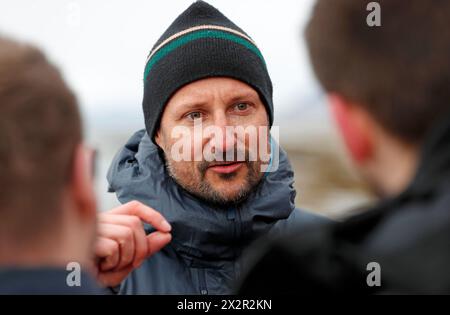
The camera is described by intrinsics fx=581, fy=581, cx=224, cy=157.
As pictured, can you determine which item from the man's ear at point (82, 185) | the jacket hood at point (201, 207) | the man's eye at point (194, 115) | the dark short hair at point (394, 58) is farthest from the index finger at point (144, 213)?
the dark short hair at point (394, 58)

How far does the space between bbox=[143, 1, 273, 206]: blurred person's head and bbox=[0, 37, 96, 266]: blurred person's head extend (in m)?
1.56

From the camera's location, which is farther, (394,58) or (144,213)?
(144,213)

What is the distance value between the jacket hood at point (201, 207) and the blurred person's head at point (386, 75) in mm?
1515

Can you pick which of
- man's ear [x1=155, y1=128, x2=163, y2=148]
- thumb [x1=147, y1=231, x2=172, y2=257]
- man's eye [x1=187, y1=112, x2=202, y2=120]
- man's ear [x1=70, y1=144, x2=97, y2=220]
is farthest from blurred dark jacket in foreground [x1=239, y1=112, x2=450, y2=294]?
man's ear [x1=155, y1=128, x2=163, y2=148]

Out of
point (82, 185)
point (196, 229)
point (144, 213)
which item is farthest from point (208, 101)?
point (82, 185)

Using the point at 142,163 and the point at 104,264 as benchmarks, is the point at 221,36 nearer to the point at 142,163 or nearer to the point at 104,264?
the point at 142,163

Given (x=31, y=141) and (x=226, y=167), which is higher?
(x=226, y=167)

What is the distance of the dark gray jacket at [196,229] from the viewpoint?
2.82 meters

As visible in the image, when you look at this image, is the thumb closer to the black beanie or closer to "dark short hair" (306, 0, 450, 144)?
the black beanie

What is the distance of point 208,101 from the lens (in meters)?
3.04

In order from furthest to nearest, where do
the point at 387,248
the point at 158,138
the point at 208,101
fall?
the point at 158,138, the point at 208,101, the point at 387,248

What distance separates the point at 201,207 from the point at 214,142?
0.35 meters

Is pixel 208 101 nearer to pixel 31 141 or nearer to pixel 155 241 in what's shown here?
pixel 155 241
